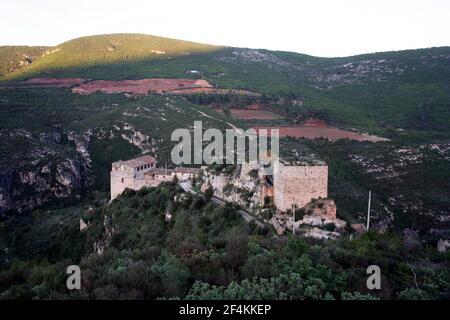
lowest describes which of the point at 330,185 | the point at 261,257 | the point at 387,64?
the point at 330,185

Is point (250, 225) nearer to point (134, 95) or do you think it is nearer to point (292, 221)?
point (292, 221)

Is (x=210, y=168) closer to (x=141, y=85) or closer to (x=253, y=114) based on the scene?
(x=253, y=114)

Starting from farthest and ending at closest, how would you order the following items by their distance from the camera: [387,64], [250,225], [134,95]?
[387,64] → [134,95] → [250,225]

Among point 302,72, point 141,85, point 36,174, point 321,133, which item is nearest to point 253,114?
point 321,133

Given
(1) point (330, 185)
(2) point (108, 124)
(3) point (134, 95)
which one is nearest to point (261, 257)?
(1) point (330, 185)

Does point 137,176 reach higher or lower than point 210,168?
lower

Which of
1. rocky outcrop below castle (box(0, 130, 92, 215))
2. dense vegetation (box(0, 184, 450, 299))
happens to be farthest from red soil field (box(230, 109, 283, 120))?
dense vegetation (box(0, 184, 450, 299))
